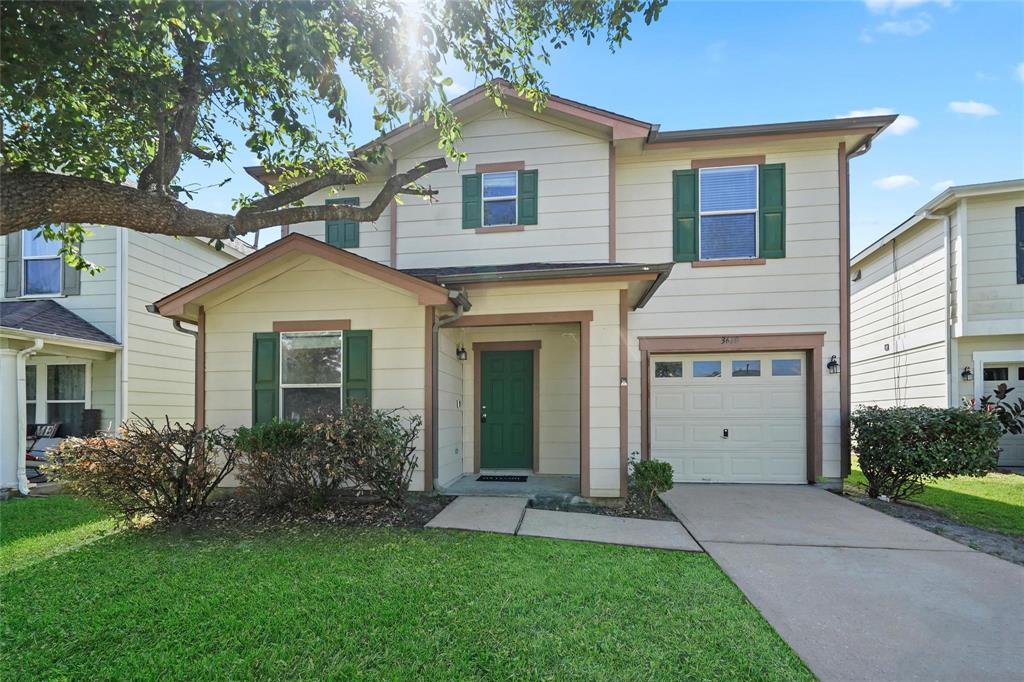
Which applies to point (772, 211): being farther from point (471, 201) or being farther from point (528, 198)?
point (471, 201)

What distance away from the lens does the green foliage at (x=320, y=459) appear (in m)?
5.59

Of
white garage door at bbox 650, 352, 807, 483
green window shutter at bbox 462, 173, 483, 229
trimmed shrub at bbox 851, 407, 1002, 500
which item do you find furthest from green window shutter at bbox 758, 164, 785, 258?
green window shutter at bbox 462, 173, 483, 229

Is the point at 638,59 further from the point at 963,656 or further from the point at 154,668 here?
the point at 154,668

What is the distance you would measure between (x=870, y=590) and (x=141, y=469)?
7077 millimetres

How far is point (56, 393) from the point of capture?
31.7ft

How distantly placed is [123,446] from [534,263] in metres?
5.92

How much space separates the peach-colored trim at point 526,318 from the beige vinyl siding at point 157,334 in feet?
20.7

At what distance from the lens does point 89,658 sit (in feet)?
9.77

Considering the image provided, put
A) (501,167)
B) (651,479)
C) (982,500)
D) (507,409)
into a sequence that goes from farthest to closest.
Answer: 1. (507,409)
2. (501,167)
3. (982,500)
4. (651,479)

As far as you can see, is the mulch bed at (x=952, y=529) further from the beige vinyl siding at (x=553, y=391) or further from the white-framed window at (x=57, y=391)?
the white-framed window at (x=57, y=391)

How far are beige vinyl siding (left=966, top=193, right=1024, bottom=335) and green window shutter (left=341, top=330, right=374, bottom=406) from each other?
11153 mm

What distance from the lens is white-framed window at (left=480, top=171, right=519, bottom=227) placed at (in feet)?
27.6

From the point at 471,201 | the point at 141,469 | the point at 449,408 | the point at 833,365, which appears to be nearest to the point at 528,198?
the point at 471,201

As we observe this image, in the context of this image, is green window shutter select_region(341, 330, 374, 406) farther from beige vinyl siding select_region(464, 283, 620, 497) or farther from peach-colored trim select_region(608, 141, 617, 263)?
peach-colored trim select_region(608, 141, 617, 263)
